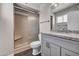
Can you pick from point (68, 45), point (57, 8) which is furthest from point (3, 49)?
point (57, 8)

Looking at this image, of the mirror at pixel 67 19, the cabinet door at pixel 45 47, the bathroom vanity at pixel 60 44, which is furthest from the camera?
the cabinet door at pixel 45 47

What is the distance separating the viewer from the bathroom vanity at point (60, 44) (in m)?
0.88

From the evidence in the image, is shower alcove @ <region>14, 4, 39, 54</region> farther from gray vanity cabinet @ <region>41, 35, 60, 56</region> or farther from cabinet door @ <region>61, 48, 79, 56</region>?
cabinet door @ <region>61, 48, 79, 56</region>

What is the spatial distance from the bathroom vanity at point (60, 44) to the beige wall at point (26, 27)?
0.58 ft

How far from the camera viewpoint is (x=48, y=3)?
116 cm

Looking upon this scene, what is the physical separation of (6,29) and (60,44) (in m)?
0.82

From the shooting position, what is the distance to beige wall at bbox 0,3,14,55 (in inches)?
44.6

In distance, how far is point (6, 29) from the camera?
116 cm

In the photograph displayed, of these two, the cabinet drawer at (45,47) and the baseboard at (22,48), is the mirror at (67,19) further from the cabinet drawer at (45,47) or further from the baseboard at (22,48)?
the baseboard at (22,48)

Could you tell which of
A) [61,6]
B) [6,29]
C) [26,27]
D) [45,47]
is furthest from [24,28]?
[61,6]

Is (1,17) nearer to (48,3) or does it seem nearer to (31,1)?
(31,1)

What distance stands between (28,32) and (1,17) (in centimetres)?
45

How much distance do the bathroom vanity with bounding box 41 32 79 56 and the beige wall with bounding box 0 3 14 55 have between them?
1.71ft

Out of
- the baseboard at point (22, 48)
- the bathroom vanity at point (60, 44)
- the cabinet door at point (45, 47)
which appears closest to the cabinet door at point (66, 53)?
the bathroom vanity at point (60, 44)
